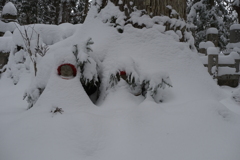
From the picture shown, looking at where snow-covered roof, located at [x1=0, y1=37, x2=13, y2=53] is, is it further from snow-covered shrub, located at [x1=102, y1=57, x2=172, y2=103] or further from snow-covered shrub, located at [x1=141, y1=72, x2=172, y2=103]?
snow-covered shrub, located at [x1=141, y1=72, x2=172, y2=103]

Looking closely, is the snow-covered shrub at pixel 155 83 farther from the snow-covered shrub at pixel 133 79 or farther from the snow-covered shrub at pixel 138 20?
the snow-covered shrub at pixel 138 20

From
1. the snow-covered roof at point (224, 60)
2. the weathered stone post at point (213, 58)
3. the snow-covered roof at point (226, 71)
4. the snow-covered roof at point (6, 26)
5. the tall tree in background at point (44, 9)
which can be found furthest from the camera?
the tall tree in background at point (44, 9)

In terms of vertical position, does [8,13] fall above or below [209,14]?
above

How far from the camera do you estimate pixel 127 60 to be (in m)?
2.37

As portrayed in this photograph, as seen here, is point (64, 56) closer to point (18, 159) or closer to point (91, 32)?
point (91, 32)

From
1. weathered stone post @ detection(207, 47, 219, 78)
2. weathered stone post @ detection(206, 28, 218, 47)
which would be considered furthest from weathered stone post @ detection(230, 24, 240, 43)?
weathered stone post @ detection(207, 47, 219, 78)

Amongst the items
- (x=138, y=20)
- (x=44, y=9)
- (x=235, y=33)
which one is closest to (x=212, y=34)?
(x=235, y=33)

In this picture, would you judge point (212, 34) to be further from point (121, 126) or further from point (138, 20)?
point (121, 126)

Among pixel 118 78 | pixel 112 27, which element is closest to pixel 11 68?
pixel 112 27

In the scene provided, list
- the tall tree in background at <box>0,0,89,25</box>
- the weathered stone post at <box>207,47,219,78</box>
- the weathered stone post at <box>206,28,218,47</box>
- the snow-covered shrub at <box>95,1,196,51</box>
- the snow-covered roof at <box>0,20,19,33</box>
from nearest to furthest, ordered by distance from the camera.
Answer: the snow-covered shrub at <box>95,1,196,51</box> → the weathered stone post at <box>207,47,219,78</box> → the snow-covered roof at <box>0,20,19,33</box> → the weathered stone post at <box>206,28,218,47</box> → the tall tree in background at <box>0,0,89,25</box>

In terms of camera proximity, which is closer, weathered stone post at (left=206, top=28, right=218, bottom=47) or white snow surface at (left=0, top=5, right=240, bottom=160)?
white snow surface at (left=0, top=5, right=240, bottom=160)

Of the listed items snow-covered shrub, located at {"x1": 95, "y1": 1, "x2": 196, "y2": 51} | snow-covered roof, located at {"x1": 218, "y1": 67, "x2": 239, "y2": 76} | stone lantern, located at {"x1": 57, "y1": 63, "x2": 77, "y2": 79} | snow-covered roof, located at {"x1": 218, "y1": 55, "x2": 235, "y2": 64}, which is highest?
snow-covered shrub, located at {"x1": 95, "y1": 1, "x2": 196, "y2": 51}

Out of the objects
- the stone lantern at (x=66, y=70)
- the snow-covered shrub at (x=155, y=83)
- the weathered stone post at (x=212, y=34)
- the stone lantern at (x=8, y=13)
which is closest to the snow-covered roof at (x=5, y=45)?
the stone lantern at (x=8, y=13)

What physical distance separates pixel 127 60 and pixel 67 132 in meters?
1.13
